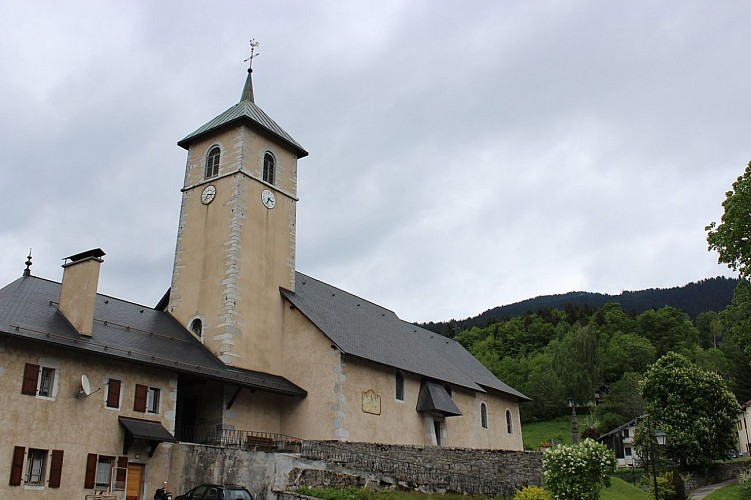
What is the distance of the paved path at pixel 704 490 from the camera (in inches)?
1588

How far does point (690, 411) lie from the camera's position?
160 feet

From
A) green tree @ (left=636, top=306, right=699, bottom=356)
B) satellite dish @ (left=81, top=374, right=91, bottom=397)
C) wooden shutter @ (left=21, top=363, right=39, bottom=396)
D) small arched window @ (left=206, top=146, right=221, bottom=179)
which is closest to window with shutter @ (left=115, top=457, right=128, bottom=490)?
satellite dish @ (left=81, top=374, right=91, bottom=397)

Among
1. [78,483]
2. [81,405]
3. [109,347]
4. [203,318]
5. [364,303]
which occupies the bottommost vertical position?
[78,483]

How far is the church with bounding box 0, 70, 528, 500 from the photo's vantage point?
23.4 metres

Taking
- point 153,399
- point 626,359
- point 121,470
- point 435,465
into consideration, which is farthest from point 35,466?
point 626,359

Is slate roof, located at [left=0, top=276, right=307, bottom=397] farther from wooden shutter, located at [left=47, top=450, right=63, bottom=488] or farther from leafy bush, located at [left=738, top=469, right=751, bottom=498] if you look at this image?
leafy bush, located at [left=738, top=469, right=751, bottom=498]

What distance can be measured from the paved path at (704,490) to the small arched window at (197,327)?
94.1 ft

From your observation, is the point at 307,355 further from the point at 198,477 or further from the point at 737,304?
the point at 737,304

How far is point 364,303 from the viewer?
46.0 meters

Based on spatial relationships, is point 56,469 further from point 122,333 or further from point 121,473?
point 122,333

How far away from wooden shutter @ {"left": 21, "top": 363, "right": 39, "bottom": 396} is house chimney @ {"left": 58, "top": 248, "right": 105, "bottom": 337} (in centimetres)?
257

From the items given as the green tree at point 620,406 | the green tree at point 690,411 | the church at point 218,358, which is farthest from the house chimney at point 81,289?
the green tree at point 620,406

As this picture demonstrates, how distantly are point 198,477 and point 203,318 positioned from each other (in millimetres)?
10424

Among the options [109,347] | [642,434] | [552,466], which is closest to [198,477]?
[109,347]
